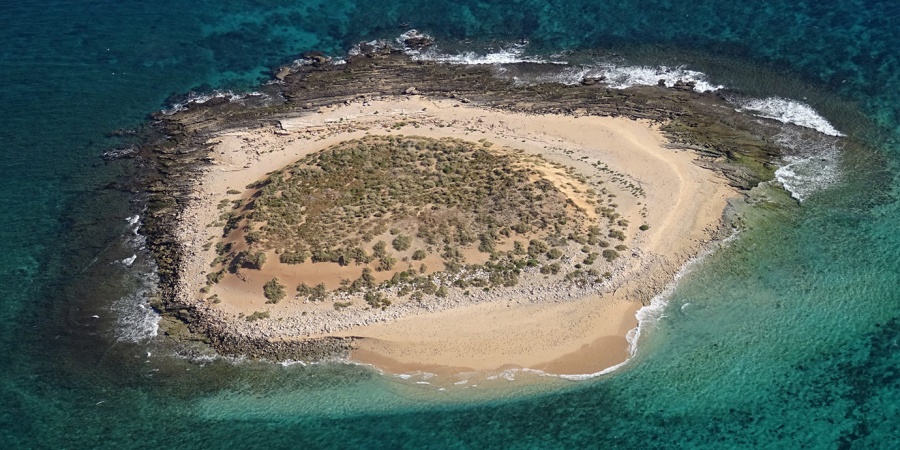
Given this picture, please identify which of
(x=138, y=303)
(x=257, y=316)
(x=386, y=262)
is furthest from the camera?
(x=138, y=303)

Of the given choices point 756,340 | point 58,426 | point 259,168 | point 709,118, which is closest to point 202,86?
point 259,168

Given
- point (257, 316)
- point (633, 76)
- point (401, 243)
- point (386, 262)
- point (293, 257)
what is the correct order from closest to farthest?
point (257, 316) → point (386, 262) → point (293, 257) → point (401, 243) → point (633, 76)

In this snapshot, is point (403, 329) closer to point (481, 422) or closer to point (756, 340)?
point (481, 422)

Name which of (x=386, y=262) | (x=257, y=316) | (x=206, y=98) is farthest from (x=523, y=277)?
(x=206, y=98)

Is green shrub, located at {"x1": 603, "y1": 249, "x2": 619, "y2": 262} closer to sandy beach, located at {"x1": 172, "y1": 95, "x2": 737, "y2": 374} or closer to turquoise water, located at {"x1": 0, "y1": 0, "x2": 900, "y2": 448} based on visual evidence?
sandy beach, located at {"x1": 172, "y1": 95, "x2": 737, "y2": 374}

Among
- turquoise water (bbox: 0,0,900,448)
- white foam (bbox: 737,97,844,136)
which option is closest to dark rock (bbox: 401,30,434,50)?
turquoise water (bbox: 0,0,900,448)

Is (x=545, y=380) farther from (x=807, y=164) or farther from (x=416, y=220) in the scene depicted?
(x=807, y=164)

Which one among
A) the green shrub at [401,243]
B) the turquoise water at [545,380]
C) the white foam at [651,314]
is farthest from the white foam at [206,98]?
the white foam at [651,314]
